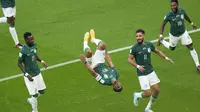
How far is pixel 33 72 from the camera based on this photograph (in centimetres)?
1330

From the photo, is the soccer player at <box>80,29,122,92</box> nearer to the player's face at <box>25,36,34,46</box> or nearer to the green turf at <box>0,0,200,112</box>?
the green turf at <box>0,0,200,112</box>

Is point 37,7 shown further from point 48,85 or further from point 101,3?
point 48,85

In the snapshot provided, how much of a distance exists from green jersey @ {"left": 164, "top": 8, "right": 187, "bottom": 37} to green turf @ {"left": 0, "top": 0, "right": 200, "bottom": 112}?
1.47 m

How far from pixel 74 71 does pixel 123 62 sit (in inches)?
72.1

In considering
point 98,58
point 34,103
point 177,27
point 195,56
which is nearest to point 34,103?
point 34,103

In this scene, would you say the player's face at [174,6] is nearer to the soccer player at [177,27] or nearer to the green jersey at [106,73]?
the soccer player at [177,27]

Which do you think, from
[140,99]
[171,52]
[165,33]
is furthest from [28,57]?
[165,33]

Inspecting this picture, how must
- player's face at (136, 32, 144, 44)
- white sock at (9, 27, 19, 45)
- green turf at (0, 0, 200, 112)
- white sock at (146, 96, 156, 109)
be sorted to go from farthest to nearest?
white sock at (9, 27, 19, 45) < green turf at (0, 0, 200, 112) < white sock at (146, 96, 156, 109) < player's face at (136, 32, 144, 44)

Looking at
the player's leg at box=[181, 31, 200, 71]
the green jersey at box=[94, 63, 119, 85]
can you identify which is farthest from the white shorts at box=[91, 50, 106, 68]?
the player's leg at box=[181, 31, 200, 71]

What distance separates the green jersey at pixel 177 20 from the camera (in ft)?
50.5

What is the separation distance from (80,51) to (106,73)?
174 inches

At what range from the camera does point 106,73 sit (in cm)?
1359

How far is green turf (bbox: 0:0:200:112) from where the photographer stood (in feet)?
47.8

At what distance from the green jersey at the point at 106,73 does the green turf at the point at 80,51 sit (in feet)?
3.99
